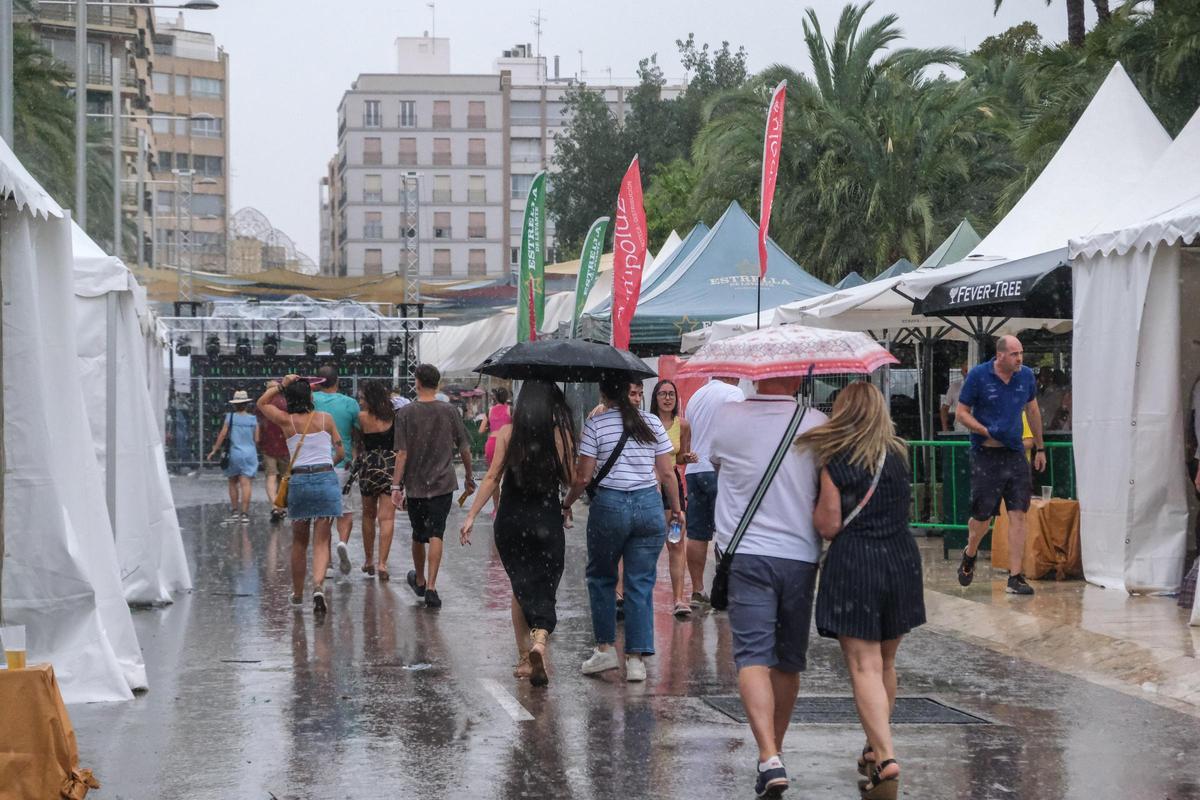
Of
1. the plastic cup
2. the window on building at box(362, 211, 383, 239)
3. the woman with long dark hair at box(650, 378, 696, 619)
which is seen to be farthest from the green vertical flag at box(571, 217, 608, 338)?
the window on building at box(362, 211, 383, 239)

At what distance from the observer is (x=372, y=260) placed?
10969 centimetres

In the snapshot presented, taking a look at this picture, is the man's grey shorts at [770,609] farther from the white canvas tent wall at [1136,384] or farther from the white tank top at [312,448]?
the white tank top at [312,448]

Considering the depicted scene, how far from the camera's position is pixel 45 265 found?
27.5 feet

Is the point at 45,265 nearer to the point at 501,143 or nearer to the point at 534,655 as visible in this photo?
the point at 534,655

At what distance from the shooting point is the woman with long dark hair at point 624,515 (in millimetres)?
9070

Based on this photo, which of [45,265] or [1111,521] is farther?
[1111,521]

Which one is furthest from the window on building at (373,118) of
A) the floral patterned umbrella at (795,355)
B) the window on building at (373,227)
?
the floral patterned umbrella at (795,355)

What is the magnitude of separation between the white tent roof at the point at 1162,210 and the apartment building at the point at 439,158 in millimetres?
94236

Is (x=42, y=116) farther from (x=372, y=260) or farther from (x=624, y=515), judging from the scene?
(x=372, y=260)

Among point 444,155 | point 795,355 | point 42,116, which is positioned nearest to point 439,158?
point 444,155

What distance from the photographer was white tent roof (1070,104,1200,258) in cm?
1147

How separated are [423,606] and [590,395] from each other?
16539 mm

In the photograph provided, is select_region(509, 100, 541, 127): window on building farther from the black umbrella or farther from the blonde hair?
the blonde hair

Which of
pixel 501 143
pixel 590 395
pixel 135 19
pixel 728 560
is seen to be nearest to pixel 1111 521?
pixel 728 560
